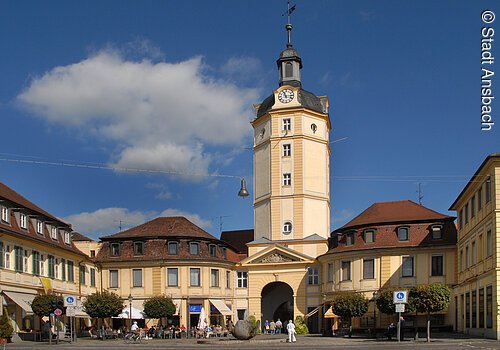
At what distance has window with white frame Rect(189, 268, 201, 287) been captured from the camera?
63531 millimetres

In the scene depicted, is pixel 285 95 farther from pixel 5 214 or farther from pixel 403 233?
pixel 5 214

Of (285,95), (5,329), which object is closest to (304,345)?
(5,329)

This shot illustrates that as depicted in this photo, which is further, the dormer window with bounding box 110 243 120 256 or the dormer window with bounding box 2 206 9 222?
the dormer window with bounding box 110 243 120 256

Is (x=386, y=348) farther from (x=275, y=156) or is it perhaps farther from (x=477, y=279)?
(x=275, y=156)

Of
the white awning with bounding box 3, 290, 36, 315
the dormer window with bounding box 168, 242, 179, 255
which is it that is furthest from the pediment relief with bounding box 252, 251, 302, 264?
the white awning with bounding box 3, 290, 36, 315

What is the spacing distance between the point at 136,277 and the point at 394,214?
76.2ft

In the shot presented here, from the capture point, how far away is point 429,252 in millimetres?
57938

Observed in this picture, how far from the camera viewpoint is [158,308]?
5853cm

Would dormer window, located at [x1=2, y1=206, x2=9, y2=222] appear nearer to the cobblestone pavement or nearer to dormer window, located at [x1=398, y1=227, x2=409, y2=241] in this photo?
the cobblestone pavement

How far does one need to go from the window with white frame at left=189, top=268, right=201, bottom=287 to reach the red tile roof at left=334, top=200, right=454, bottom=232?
13.0m

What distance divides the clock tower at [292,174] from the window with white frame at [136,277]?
10959 mm

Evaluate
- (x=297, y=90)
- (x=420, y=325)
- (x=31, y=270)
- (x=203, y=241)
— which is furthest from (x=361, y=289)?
(x=31, y=270)

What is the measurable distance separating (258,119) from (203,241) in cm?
1417

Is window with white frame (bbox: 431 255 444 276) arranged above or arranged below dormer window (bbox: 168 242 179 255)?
below
